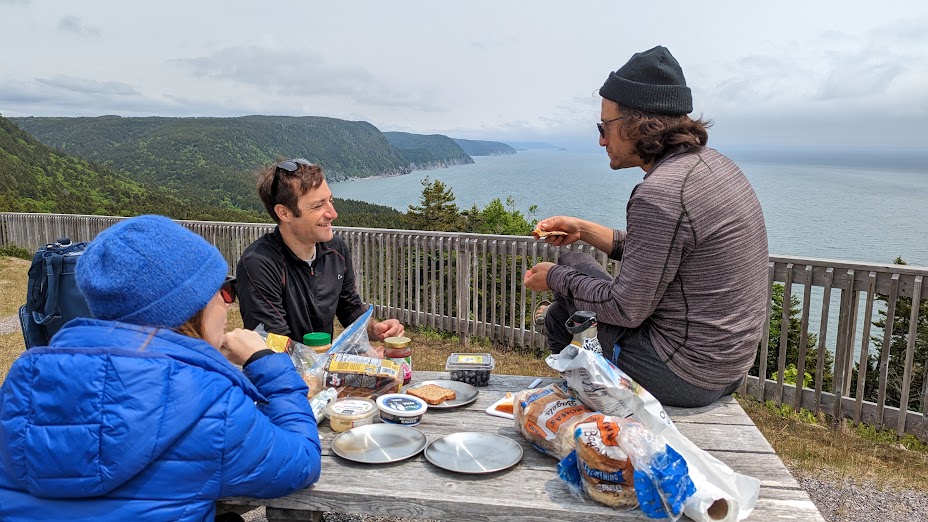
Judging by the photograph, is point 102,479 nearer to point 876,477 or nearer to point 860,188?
point 876,477

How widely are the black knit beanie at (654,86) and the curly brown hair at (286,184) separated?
5.69 feet

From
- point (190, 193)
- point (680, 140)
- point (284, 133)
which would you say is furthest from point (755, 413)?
point (284, 133)

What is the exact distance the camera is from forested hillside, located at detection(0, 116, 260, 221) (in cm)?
2793

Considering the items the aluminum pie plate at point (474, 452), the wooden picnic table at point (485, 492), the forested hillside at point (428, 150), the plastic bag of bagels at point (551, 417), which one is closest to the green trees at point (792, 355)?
the wooden picnic table at point (485, 492)

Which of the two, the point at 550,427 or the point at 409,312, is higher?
the point at 550,427

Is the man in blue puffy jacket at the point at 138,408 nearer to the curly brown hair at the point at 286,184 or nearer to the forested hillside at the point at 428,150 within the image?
the curly brown hair at the point at 286,184

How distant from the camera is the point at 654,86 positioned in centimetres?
250

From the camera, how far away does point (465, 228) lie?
15.9 metres

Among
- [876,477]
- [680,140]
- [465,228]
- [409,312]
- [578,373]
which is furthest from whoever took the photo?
[465,228]

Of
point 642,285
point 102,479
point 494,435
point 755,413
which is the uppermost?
point 642,285

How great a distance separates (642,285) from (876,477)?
3141 millimetres

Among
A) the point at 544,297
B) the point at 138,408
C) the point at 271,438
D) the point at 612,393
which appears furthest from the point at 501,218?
the point at 138,408

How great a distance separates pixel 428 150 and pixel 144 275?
11257cm

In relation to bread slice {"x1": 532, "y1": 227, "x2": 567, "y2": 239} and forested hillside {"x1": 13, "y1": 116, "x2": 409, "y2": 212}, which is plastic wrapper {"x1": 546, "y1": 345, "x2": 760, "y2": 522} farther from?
forested hillside {"x1": 13, "y1": 116, "x2": 409, "y2": 212}
